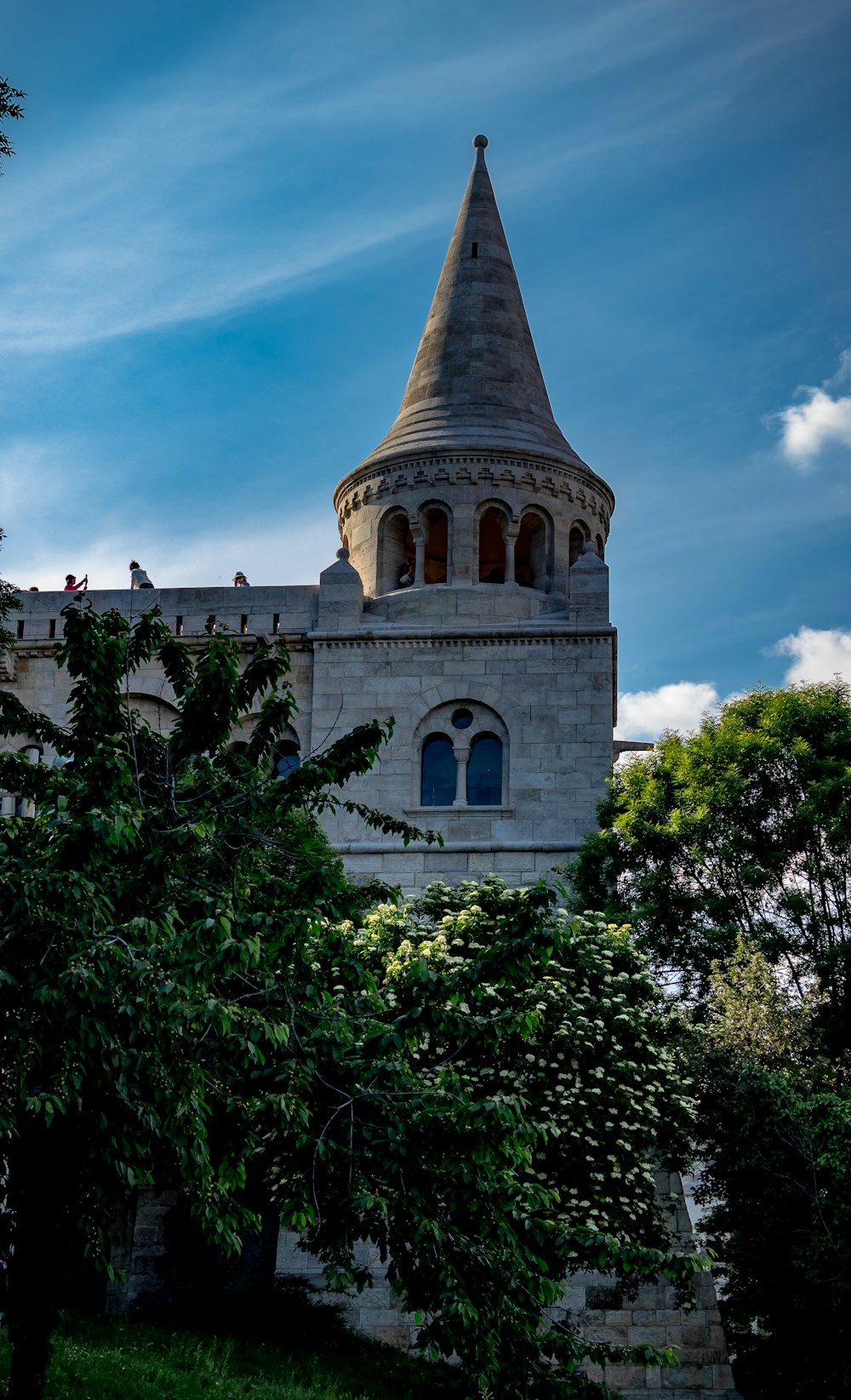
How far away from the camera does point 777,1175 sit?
65.5 feet

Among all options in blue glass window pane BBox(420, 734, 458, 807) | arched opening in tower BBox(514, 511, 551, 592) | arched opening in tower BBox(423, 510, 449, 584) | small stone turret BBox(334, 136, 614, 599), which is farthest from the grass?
arched opening in tower BBox(423, 510, 449, 584)

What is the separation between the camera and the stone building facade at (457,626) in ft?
102

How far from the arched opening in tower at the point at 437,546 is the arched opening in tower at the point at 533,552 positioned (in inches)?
60.2

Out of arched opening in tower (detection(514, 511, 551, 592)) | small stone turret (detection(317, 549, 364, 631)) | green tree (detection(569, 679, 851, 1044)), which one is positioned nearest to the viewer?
green tree (detection(569, 679, 851, 1044))

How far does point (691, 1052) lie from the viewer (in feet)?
71.4

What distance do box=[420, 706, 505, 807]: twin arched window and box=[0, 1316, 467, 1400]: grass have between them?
12069 mm

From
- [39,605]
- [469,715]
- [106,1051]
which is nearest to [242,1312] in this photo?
[106,1051]

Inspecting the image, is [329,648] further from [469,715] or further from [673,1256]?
[673,1256]

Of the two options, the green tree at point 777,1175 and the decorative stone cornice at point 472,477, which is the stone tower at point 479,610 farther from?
the green tree at point 777,1175

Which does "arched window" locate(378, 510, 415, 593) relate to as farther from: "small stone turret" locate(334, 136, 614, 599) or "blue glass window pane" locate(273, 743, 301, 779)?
"blue glass window pane" locate(273, 743, 301, 779)

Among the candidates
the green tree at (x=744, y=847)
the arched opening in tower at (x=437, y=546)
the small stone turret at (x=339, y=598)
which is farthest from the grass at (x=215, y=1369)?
the arched opening in tower at (x=437, y=546)

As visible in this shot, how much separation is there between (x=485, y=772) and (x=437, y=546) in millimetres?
6141

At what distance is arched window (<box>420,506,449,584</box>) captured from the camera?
3428 cm

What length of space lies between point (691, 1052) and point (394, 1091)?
1000 centimetres
